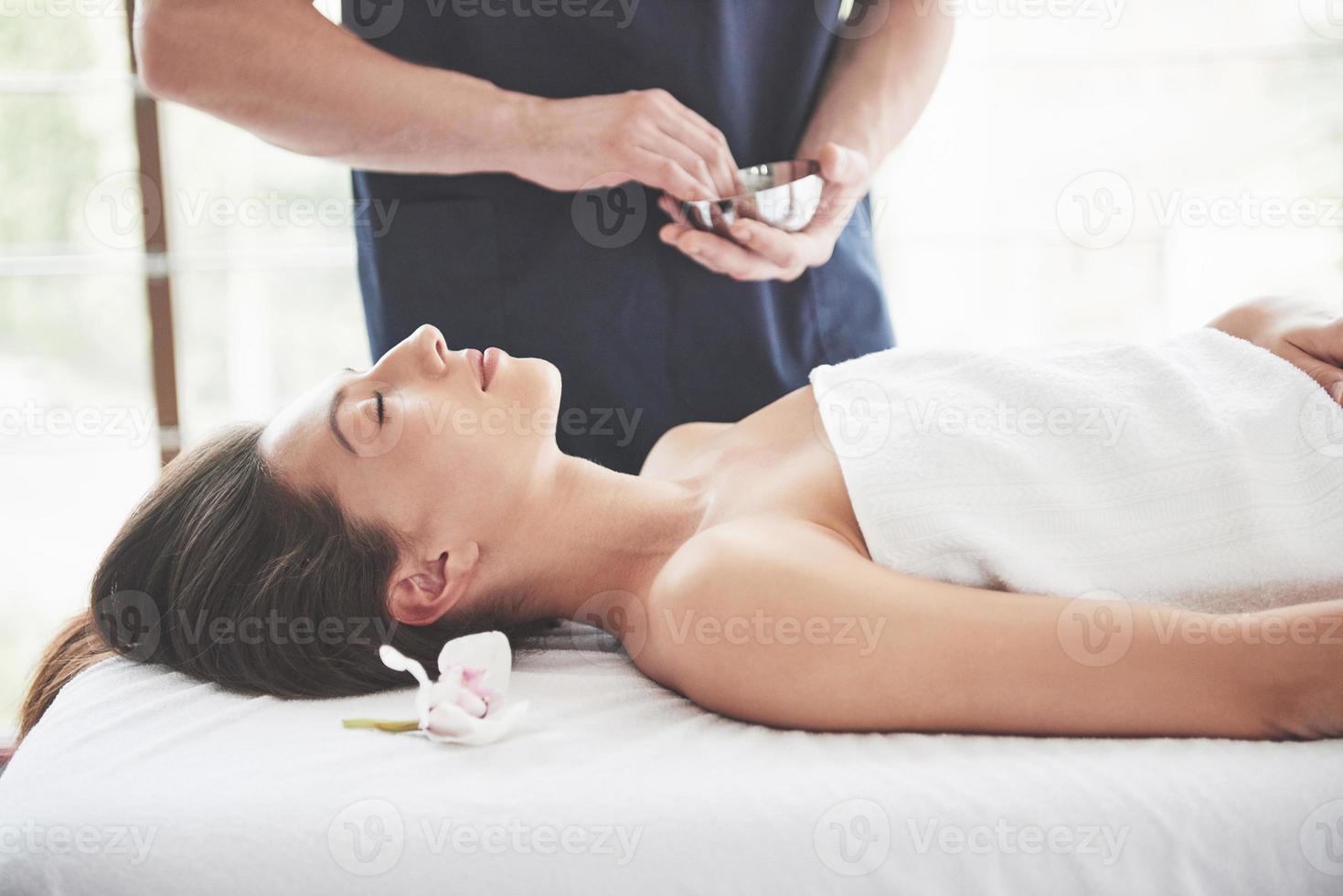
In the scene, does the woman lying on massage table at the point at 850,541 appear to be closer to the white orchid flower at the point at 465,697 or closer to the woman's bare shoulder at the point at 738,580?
the woman's bare shoulder at the point at 738,580

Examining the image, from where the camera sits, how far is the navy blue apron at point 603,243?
170 centimetres

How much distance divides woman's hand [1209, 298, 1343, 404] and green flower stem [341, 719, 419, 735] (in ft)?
3.91

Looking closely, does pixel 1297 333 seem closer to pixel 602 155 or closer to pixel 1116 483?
pixel 1116 483

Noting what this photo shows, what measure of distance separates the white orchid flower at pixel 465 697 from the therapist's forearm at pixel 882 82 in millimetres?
984

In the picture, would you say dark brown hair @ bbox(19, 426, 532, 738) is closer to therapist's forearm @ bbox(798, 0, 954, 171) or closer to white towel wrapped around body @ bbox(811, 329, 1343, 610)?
white towel wrapped around body @ bbox(811, 329, 1343, 610)

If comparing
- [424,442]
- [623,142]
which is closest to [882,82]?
[623,142]

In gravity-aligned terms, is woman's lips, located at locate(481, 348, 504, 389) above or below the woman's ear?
above

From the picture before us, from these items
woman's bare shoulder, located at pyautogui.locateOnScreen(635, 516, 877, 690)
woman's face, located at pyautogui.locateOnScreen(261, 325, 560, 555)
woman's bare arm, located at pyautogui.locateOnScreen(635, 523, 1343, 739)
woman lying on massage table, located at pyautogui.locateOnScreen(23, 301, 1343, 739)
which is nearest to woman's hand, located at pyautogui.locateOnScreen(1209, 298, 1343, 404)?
woman lying on massage table, located at pyautogui.locateOnScreen(23, 301, 1343, 739)

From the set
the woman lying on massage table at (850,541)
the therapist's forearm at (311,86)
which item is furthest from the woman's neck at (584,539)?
the therapist's forearm at (311,86)

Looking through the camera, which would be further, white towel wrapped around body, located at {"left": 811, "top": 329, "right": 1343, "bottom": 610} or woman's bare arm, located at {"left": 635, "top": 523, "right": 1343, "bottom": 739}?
white towel wrapped around body, located at {"left": 811, "top": 329, "right": 1343, "bottom": 610}

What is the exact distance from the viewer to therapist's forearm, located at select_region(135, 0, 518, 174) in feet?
4.91

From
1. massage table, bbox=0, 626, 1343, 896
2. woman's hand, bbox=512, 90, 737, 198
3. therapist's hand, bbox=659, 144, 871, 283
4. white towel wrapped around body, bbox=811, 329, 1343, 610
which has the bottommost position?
massage table, bbox=0, 626, 1343, 896

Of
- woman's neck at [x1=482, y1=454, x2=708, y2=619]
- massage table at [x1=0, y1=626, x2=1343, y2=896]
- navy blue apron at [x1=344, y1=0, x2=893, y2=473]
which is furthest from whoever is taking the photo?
navy blue apron at [x1=344, y1=0, x2=893, y2=473]

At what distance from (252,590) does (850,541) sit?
29.9 inches
